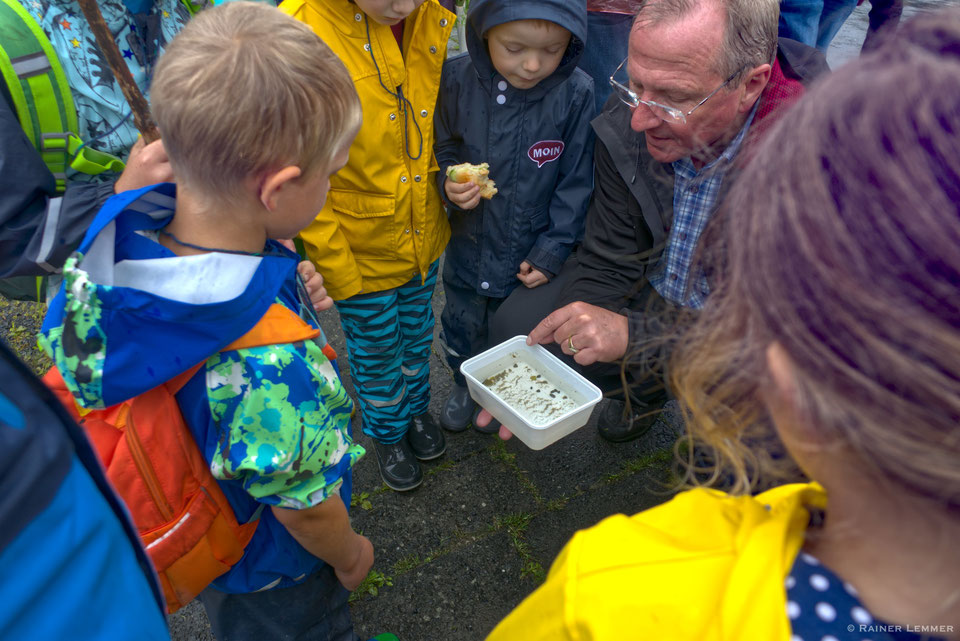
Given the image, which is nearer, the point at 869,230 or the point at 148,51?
the point at 869,230

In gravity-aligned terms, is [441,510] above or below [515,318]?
below

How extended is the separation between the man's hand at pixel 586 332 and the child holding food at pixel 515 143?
24 cm

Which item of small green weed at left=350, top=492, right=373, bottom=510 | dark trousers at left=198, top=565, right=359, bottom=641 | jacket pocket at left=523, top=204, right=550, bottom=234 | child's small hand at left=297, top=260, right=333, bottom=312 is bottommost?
small green weed at left=350, top=492, right=373, bottom=510

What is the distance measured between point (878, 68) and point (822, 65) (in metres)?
1.74

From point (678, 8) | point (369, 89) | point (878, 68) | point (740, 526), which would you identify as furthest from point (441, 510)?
point (878, 68)

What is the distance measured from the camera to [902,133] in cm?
56

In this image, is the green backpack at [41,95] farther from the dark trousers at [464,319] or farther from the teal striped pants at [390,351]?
the dark trousers at [464,319]

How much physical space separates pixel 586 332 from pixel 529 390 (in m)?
0.33

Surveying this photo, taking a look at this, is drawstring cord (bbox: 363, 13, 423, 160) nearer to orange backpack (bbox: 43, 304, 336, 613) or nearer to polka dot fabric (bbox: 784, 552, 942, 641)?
orange backpack (bbox: 43, 304, 336, 613)

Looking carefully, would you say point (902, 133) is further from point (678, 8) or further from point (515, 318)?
point (515, 318)

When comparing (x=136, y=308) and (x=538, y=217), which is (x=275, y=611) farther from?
(x=538, y=217)

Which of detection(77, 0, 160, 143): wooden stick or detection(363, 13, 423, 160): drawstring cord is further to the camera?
detection(363, 13, 423, 160): drawstring cord

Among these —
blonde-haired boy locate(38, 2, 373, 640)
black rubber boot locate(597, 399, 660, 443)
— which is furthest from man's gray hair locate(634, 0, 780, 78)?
black rubber boot locate(597, 399, 660, 443)

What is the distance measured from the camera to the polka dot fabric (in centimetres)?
68
